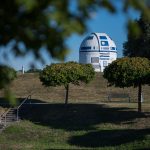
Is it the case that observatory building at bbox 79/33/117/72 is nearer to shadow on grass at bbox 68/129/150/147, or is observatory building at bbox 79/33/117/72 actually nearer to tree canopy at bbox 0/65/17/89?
shadow on grass at bbox 68/129/150/147

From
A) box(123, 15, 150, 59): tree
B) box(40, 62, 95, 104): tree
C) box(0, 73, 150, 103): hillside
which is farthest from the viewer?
box(0, 73, 150, 103): hillside

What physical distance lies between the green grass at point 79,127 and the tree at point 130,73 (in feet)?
7.60

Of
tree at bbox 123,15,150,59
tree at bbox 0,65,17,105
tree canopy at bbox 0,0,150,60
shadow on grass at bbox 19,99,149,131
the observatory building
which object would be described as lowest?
shadow on grass at bbox 19,99,149,131

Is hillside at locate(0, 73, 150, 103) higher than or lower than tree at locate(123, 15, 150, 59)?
lower

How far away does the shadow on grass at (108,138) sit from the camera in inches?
1210

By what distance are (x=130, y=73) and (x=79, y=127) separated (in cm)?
Result: 600

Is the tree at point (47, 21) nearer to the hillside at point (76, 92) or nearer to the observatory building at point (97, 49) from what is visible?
the hillside at point (76, 92)

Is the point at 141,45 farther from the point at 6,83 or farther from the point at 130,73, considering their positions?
the point at 6,83

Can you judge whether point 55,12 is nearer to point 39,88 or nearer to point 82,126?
point 82,126

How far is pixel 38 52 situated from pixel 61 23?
0.42 metres

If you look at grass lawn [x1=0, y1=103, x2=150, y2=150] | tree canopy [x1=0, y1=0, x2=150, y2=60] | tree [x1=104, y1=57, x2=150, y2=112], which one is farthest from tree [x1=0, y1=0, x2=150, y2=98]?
tree [x1=104, y1=57, x2=150, y2=112]

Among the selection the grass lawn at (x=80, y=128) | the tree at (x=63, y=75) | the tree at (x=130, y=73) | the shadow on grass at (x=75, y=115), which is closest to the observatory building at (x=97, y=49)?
the tree at (x=63, y=75)

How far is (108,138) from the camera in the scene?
32.3m

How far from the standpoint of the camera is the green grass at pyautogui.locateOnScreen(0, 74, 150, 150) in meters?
30.4
